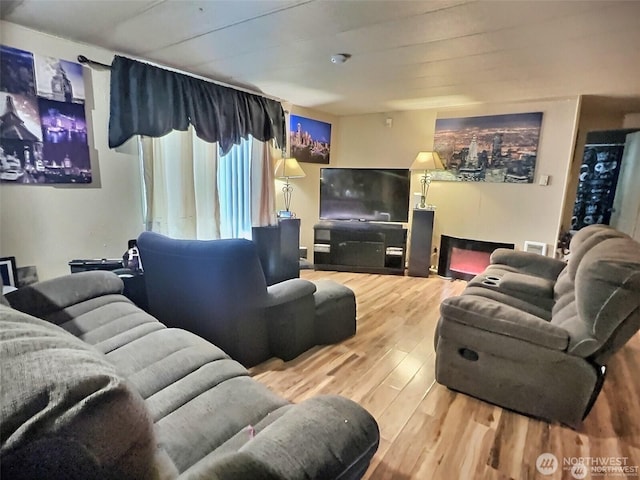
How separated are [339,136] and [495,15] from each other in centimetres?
324

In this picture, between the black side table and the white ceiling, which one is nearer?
the white ceiling

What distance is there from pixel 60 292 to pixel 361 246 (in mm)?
3244

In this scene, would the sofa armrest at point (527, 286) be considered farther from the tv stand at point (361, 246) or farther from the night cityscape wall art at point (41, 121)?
the night cityscape wall art at point (41, 121)

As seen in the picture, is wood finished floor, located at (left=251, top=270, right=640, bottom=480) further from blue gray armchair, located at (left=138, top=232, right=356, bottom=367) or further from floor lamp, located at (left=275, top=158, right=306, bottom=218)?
floor lamp, located at (left=275, top=158, right=306, bottom=218)

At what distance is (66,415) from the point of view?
1.54 ft

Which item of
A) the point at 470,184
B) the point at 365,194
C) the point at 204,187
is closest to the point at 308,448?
the point at 204,187

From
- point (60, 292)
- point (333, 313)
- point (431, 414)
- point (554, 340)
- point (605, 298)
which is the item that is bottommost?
point (431, 414)

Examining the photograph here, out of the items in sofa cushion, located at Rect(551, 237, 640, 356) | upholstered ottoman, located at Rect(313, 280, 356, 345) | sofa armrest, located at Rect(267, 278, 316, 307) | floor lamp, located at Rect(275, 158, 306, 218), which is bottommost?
upholstered ottoman, located at Rect(313, 280, 356, 345)

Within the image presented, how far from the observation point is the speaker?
163 inches

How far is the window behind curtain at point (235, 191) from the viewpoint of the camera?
350 centimetres

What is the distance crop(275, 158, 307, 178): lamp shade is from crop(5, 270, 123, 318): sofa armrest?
232 cm

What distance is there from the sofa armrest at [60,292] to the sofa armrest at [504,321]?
6.55ft

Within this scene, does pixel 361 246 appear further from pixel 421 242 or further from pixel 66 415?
pixel 66 415

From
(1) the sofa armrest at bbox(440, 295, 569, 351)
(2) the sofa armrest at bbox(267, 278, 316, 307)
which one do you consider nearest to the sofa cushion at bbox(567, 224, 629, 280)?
(1) the sofa armrest at bbox(440, 295, 569, 351)
